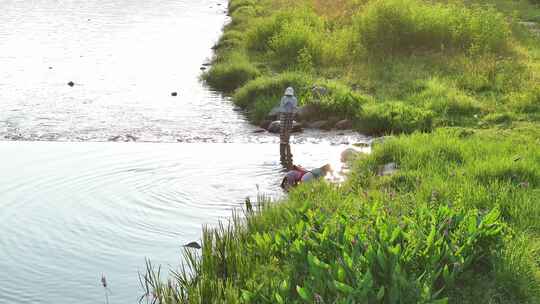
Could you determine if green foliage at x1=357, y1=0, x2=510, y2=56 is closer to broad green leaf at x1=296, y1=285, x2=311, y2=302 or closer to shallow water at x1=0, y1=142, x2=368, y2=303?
shallow water at x1=0, y1=142, x2=368, y2=303

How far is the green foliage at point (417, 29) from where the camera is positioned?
1959 cm

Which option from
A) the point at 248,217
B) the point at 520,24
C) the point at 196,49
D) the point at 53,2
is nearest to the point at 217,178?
the point at 248,217

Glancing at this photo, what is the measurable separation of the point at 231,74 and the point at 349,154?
717 cm

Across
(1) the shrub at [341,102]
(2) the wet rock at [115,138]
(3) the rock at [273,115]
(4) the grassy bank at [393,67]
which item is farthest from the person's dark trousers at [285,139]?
(2) the wet rock at [115,138]

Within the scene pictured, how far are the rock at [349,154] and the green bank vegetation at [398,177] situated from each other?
22.7 inches

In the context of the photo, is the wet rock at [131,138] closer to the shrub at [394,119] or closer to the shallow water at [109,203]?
the shallow water at [109,203]

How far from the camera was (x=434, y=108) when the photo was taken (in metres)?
15.0

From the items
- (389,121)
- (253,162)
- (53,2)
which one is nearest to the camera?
(253,162)

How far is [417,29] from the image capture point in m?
19.8

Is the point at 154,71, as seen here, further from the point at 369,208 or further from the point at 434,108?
the point at 369,208

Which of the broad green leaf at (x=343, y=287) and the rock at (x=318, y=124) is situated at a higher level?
the rock at (x=318, y=124)

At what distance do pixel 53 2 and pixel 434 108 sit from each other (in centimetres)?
2837

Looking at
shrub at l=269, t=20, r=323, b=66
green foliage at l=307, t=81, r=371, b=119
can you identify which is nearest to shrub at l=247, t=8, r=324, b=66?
shrub at l=269, t=20, r=323, b=66

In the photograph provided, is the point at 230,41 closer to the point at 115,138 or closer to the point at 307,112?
the point at 307,112
